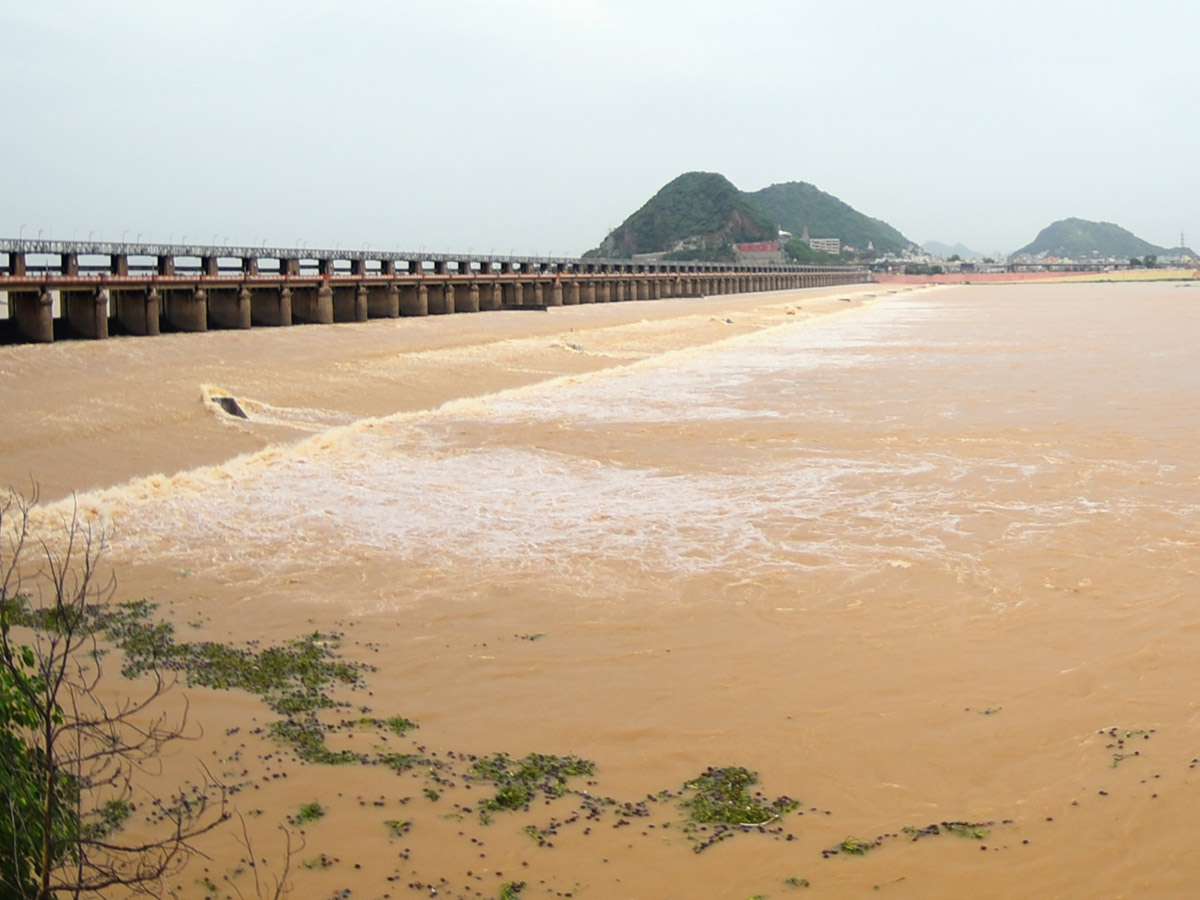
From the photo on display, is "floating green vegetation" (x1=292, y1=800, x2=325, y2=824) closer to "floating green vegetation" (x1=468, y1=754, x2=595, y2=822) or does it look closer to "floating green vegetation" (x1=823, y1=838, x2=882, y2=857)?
"floating green vegetation" (x1=468, y1=754, x2=595, y2=822)

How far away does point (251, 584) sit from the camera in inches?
410

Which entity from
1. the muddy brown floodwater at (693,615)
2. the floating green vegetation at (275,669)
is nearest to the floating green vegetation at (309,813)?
the muddy brown floodwater at (693,615)

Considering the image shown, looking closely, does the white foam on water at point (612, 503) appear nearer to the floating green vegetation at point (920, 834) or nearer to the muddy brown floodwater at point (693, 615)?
the muddy brown floodwater at point (693, 615)

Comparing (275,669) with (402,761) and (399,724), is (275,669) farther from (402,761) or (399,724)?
(402,761)

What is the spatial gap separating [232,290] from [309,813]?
3777 centimetres

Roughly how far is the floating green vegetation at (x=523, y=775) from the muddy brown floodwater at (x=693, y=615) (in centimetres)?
11

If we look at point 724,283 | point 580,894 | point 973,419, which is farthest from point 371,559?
point 724,283

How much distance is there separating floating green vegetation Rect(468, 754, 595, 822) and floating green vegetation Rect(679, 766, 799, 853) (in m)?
0.67

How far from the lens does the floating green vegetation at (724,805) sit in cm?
595

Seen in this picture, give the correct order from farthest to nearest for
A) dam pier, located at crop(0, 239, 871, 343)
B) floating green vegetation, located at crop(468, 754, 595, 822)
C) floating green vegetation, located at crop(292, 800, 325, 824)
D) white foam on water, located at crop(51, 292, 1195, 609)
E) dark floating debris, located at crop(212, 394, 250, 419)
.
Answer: dam pier, located at crop(0, 239, 871, 343), dark floating debris, located at crop(212, 394, 250, 419), white foam on water, located at crop(51, 292, 1195, 609), floating green vegetation, located at crop(468, 754, 595, 822), floating green vegetation, located at crop(292, 800, 325, 824)

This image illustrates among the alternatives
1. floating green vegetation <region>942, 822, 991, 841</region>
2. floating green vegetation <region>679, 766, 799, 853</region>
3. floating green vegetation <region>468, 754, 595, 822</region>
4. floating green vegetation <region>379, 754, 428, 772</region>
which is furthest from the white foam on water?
floating green vegetation <region>942, 822, 991, 841</region>

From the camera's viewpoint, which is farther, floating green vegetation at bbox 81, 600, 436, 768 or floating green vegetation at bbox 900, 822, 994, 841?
floating green vegetation at bbox 81, 600, 436, 768

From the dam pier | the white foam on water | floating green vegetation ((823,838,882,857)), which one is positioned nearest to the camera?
floating green vegetation ((823,838,882,857))

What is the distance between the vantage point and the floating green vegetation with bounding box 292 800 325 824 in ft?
19.6
